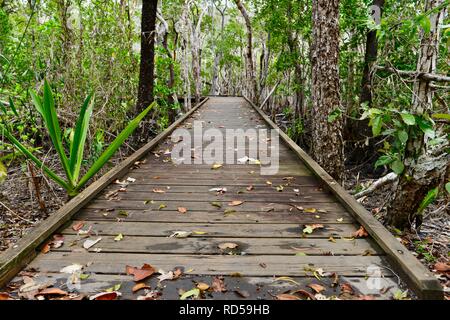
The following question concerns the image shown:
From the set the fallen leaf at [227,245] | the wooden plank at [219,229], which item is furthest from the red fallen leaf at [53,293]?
the fallen leaf at [227,245]

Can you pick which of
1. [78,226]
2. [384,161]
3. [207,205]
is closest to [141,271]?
[78,226]

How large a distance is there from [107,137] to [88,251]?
5279 millimetres

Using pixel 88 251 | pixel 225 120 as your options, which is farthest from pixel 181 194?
pixel 225 120

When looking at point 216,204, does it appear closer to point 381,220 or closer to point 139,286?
point 139,286

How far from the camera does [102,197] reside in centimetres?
345

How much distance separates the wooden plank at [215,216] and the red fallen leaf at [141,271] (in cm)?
79

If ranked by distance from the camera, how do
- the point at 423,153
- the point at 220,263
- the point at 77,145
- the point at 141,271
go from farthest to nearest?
the point at 77,145 → the point at 423,153 → the point at 220,263 → the point at 141,271

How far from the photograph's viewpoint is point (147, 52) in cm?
614

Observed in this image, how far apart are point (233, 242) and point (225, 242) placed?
0.06 m

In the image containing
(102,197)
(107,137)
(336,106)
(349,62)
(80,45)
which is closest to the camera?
(102,197)

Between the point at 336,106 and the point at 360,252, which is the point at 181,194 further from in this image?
the point at 336,106

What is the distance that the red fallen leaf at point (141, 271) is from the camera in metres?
2.06

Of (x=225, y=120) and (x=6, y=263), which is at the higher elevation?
(x=225, y=120)
